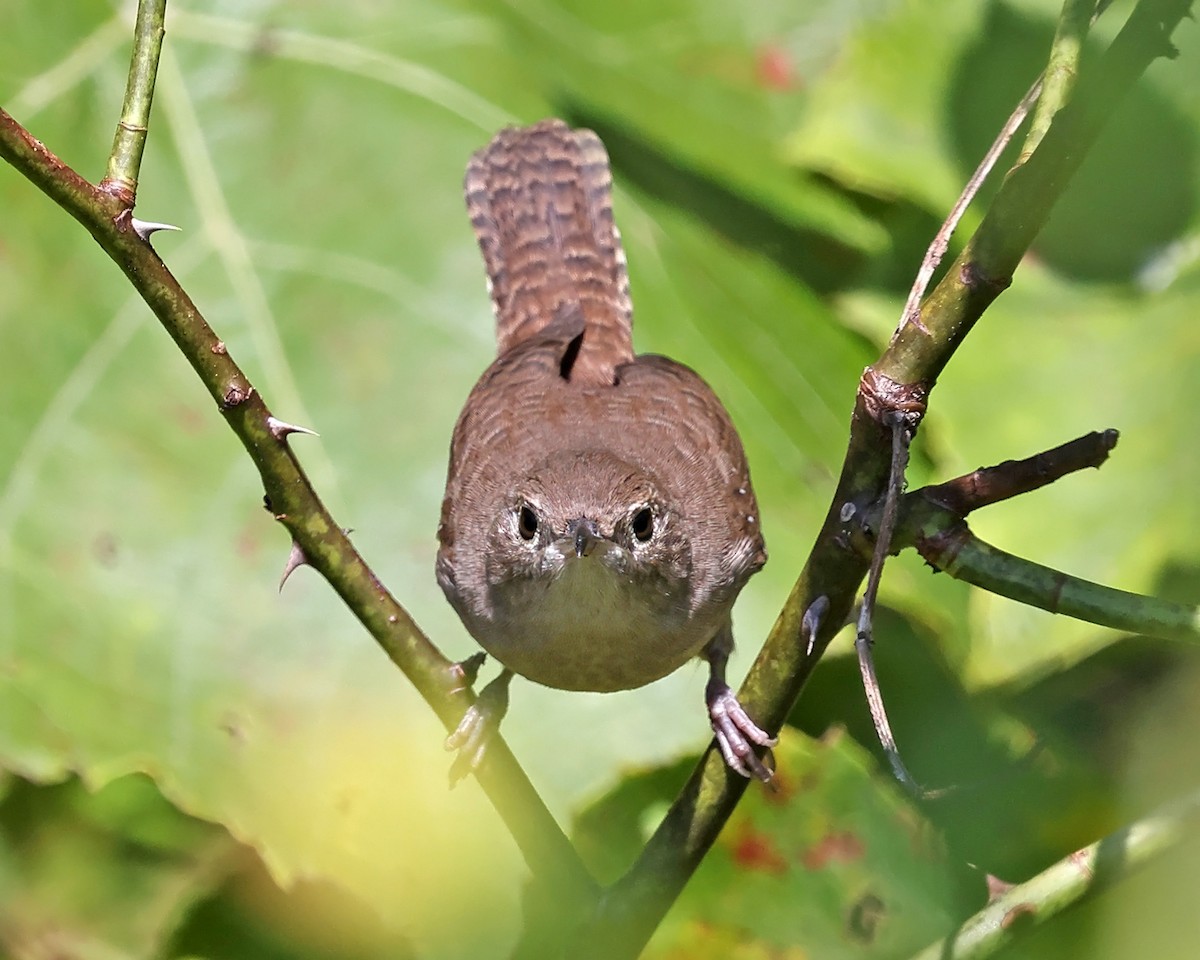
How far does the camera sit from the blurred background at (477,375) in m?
2.91

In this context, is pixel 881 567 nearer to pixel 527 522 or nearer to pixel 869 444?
pixel 869 444

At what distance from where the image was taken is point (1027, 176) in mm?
1602

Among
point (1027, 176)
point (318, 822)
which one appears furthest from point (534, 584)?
point (1027, 176)

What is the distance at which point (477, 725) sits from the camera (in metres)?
2.97

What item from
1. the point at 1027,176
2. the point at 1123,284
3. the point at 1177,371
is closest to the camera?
the point at 1027,176

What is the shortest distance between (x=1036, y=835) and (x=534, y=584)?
1.08 metres

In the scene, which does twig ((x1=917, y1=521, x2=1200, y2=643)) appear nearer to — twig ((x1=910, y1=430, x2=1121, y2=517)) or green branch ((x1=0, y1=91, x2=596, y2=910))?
twig ((x1=910, y1=430, x2=1121, y2=517))

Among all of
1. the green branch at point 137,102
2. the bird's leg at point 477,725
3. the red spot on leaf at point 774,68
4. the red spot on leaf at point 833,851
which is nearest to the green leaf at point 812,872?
the red spot on leaf at point 833,851

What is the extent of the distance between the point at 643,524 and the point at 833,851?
2.60 feet

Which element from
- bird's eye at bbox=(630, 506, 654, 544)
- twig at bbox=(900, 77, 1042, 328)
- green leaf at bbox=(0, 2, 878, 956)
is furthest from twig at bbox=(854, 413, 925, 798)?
green leaf at bbox=(0, 2, 878, 956)

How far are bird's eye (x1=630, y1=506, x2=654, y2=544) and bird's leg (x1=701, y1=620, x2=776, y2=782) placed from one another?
0.37 m

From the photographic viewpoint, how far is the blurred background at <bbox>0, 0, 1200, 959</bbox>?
2914 millimetres

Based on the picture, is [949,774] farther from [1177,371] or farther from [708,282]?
[708,282]

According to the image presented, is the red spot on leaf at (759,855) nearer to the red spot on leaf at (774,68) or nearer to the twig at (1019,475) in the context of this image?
the twig at (1019,475)
